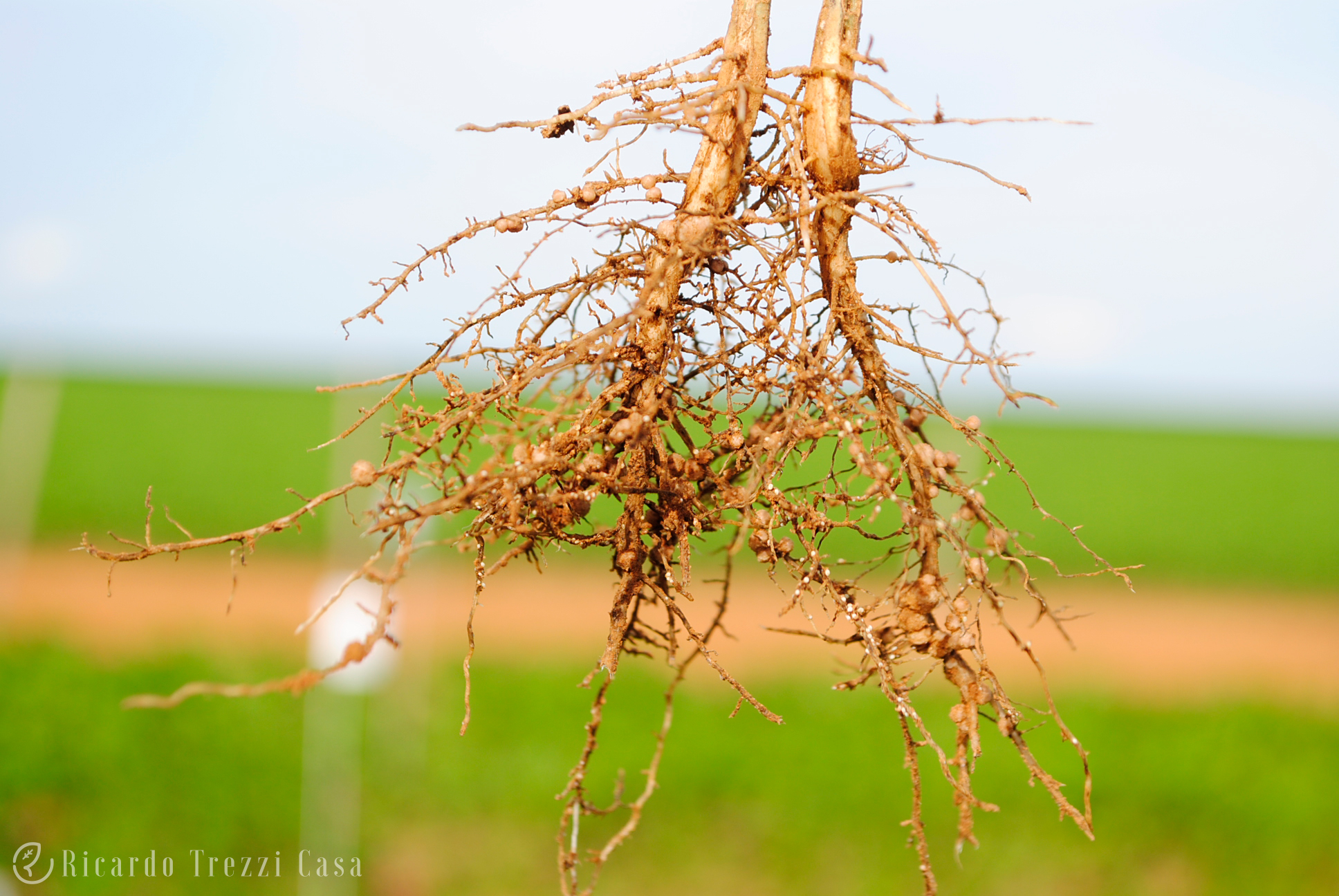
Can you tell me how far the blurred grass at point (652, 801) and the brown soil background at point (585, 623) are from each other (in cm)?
91

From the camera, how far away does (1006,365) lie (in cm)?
107

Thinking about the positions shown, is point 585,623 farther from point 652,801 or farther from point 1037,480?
point 1037,480

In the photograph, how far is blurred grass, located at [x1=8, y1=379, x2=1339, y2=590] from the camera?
12352 millimetres

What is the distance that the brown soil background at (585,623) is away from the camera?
6.12 metres

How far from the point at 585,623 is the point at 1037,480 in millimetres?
8551

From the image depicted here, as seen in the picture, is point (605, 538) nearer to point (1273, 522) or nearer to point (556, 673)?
point (556, 673)

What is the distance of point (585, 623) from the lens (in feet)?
30.9

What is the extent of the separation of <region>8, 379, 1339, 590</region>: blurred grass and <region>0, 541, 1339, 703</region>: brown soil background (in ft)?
3.00

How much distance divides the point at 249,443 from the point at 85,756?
12.0 metres

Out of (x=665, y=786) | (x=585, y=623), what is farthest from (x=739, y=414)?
(x=585, y=623)

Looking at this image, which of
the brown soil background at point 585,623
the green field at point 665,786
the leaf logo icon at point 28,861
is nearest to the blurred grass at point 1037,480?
the brown soil background at point 585,623

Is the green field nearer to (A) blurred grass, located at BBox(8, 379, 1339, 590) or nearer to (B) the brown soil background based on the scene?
(B) the brown soil background

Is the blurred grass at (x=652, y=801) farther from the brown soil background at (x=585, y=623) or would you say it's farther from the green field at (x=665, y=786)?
the brown soil background at (x=585, y=623)

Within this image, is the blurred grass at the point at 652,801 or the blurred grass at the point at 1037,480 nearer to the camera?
the blurred grass at the point at 652,801
